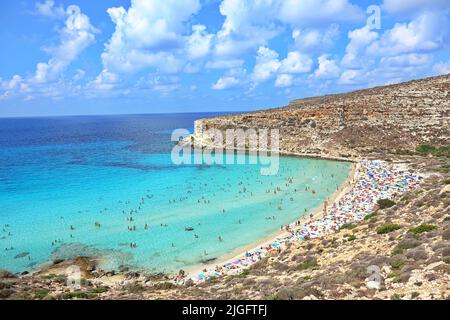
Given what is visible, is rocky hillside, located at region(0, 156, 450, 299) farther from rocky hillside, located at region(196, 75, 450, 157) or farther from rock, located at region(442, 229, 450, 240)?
rocky hillside, located at region(196, 75, 450, 157)

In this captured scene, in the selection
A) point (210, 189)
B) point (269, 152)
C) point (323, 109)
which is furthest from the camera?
point (323, 109)

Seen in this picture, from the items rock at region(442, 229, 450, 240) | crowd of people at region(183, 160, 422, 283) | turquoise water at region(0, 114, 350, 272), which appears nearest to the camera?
rock at region(442, 229, 450, 240)

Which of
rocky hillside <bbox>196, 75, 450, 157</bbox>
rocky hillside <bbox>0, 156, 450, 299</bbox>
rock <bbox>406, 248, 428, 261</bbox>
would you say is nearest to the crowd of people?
rocky hillside <bbox>0, 156, 450, 299</bbox>

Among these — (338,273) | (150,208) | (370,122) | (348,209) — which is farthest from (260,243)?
(370,122)

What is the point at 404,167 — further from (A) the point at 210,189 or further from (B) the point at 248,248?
(B) the point at 248,248

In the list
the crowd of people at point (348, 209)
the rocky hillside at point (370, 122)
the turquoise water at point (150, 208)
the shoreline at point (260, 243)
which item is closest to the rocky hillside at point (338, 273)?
the crowd of people at point (348, 209)
